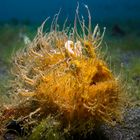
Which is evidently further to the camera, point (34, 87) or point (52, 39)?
point (52, 39)

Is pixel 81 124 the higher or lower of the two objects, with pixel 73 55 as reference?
lower

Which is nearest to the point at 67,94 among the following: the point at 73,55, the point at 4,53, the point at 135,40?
the point at 73,55

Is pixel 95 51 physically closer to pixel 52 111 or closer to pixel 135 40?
pixel 52 111

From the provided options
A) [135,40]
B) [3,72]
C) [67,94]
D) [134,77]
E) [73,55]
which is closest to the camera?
[67,94]

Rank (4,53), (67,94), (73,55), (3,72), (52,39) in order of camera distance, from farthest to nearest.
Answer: (4,53) < (3,72) < (52,39) < (73,55) < (67,94)

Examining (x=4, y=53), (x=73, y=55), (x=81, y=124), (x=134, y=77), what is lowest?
(x=81, y=124)
